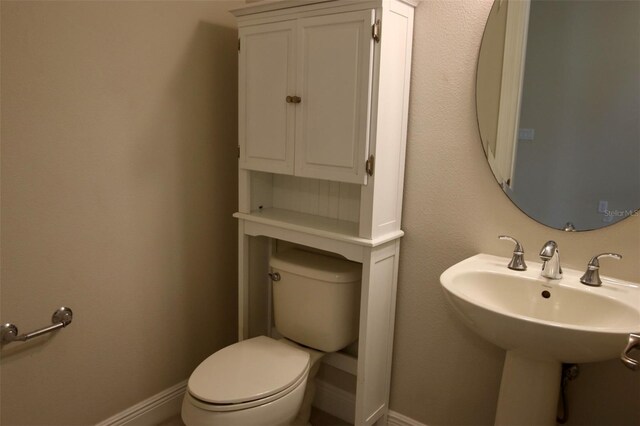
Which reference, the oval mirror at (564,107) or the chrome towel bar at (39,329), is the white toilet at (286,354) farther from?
the oval mirror at (564,107)

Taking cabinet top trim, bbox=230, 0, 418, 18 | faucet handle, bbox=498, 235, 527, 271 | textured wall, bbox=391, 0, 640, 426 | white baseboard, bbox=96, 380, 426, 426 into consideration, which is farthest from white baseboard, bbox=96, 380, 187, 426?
cabinet top trim, bbox=230, 0, 418, 18

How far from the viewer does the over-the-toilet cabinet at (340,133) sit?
5.28ft

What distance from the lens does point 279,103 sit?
6.00ft

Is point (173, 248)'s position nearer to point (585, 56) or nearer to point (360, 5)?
point (360, 5)

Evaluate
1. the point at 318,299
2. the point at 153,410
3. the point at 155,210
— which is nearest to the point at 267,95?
the point at 155,210

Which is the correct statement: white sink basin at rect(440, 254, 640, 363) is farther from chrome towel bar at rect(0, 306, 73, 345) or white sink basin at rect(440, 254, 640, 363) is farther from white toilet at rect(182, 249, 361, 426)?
chrome towel bar at rect(0, 306, 73, 345)

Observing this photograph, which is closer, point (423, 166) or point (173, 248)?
point (423, 166)

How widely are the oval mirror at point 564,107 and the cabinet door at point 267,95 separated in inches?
27.3

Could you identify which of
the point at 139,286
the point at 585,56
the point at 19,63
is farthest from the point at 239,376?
the point at 585,56

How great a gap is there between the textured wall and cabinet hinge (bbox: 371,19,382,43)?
0.26 m

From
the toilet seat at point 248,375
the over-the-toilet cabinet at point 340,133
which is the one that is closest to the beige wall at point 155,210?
the over-the-toilet cabinet at point 340,133

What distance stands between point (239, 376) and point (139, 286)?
0.61 m

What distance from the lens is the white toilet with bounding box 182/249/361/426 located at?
5.10ft

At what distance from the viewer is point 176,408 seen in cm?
217
